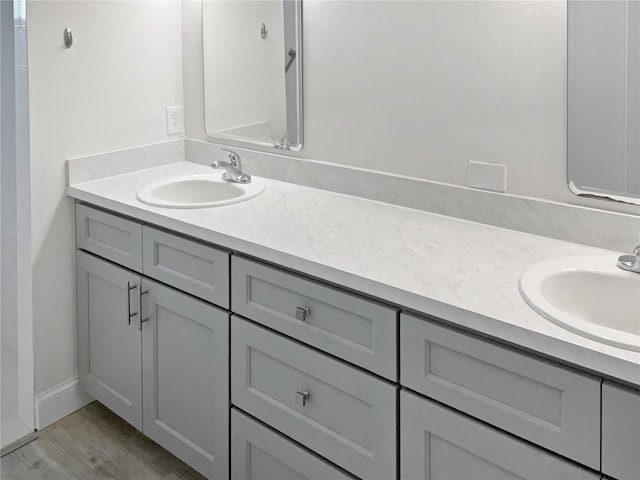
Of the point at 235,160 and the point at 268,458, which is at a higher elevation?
the point at 235,160

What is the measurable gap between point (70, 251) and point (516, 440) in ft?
5.61

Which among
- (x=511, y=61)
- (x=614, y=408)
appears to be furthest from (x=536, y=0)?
(x=614, y=408)

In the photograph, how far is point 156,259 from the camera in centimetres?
201

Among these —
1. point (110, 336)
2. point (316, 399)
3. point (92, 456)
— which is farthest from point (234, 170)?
point (92, 456)

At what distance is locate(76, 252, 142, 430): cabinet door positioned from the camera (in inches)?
84.8

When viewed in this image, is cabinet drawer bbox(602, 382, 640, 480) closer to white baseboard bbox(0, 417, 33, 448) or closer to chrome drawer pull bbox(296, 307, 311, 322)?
chrome drawer pull bbox(296, 307, 311, 322)

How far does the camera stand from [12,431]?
231cm

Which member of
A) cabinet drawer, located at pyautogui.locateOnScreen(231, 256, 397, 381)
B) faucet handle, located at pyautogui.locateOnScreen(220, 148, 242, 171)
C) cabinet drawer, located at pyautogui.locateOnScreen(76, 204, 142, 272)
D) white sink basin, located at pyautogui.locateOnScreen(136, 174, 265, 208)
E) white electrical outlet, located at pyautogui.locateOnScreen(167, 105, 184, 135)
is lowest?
cabinet drawer, located at pyautogui.locateOnScreen(231, 256, 397, 381)

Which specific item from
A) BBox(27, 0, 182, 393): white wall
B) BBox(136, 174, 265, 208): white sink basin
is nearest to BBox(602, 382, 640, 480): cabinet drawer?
BBox(136, 174, 265, 208): white sink basin

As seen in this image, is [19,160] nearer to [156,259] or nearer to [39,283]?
[39,283]

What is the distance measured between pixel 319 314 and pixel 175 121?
1.38 metres

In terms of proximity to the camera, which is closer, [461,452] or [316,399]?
[461,452]

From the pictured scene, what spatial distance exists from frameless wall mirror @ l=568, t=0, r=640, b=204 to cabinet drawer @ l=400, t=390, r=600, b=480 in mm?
710

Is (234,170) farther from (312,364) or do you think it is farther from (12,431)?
(12,431)
